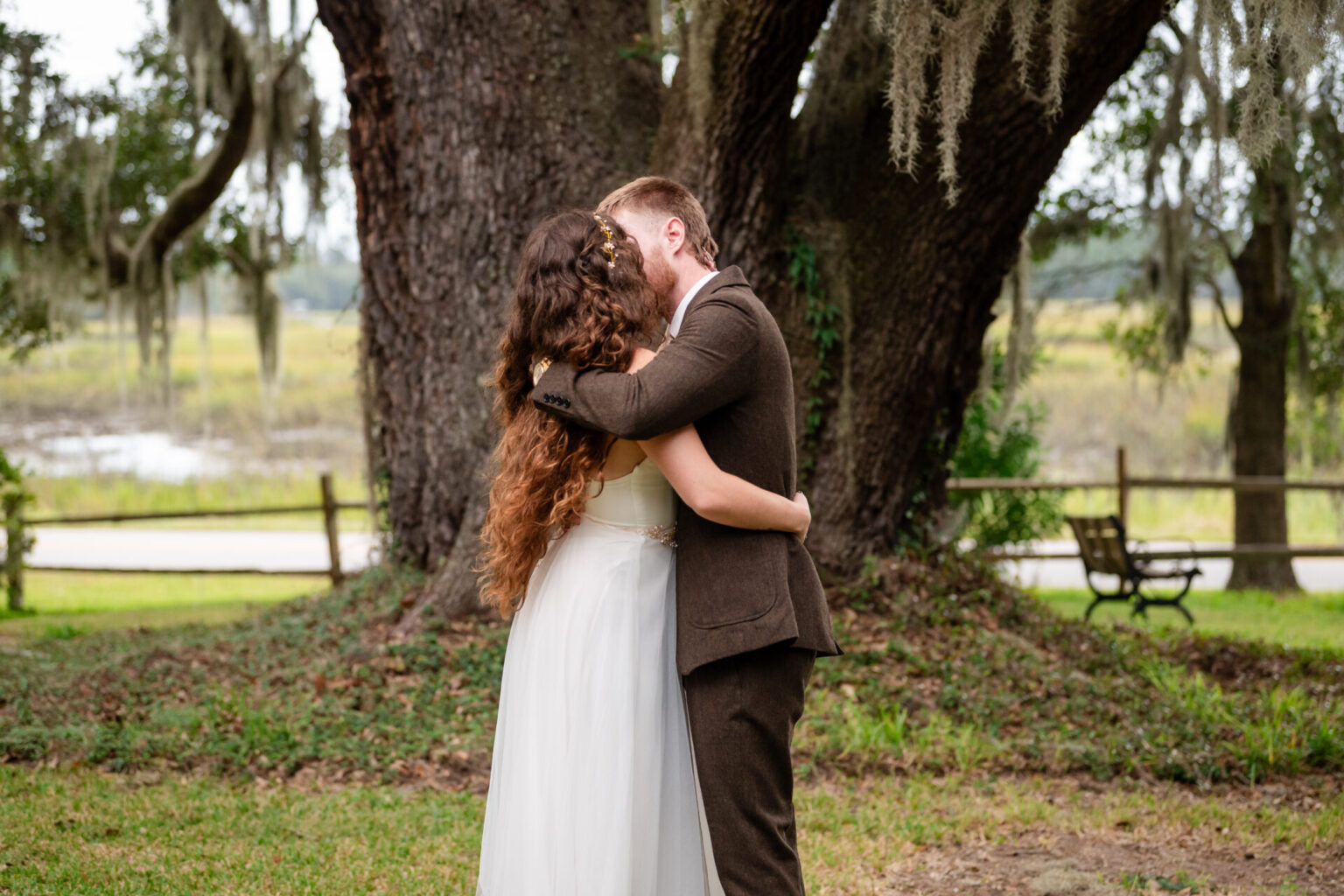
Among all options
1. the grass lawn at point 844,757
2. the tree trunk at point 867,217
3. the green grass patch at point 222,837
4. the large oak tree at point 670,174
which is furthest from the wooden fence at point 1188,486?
the green grass patch at point 222,837

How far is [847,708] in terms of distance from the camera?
5113 millimetres

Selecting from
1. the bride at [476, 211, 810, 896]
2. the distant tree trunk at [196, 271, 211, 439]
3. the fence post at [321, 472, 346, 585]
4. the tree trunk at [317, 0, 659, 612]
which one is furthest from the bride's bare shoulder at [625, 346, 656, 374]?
the fence post at [321, 472, 346, 585]

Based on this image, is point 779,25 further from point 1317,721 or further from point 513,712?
point 1317,721

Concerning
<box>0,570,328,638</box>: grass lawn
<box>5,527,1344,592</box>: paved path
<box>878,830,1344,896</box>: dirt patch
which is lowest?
<box>5,527,1344,592</box>: paved path

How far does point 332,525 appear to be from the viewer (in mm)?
10773

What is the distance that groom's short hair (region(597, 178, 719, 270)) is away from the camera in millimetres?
2455

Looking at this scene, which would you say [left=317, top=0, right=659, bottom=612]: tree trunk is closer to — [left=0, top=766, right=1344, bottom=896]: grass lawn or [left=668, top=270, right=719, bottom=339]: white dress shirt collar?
[left=0, top=766, right=1344, bottom=896]: grass lawn

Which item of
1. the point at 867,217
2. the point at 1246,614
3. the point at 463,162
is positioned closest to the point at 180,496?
the point at 463,162

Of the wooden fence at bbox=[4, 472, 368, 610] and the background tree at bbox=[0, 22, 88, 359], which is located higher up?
the background tree at bbox=[0, 22, 88, 359]

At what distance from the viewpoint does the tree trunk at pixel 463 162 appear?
5727 millimetres

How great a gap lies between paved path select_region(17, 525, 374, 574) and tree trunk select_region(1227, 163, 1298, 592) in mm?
10707

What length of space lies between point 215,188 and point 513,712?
8.00 m

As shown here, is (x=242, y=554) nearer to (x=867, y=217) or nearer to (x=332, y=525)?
(x=332, y=525)

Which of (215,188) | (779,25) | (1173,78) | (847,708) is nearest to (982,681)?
(847,708)
